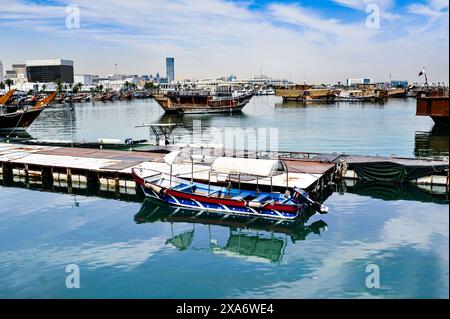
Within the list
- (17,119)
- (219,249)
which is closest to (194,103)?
(17,119)

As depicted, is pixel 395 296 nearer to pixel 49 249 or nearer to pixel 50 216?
pixel 49 249

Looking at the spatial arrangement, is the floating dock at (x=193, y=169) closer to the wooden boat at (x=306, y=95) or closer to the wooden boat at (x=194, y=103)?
the wooden boat at (x=194, y=103)

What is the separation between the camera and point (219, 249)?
2059 cm

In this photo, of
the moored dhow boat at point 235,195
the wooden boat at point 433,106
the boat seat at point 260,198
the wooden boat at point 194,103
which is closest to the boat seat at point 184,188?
the moored dhow boat at point 235,195

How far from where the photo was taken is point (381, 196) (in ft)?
94.0

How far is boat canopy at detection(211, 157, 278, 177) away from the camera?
947 inches

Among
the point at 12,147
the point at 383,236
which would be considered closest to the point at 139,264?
the point at 383,236

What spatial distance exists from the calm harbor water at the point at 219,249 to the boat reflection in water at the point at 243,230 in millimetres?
64

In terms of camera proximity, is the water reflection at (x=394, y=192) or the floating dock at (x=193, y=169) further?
the floating dock at (x=193, y=169)

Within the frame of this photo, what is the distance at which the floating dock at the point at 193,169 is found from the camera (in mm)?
29047

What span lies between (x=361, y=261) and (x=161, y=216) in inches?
477

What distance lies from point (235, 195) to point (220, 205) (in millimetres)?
1245

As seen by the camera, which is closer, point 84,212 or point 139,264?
point 139,264

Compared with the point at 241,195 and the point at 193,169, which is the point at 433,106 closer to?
the point at 193,169
